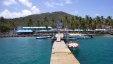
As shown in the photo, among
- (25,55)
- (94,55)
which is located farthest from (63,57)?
(25,55)

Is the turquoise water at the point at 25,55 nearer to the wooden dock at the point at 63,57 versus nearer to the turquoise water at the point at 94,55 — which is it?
the wooden dock at the point at 63,57

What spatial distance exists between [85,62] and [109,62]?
6.50 metres

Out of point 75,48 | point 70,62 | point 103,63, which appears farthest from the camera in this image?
point 75,48

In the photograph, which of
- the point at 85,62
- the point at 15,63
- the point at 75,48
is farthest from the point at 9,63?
the point at 75,48

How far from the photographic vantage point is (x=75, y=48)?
318 feet

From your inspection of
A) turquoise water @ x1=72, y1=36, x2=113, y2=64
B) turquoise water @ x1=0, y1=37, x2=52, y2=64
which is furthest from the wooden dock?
turquoise water @ x1=72, y1=36, x2=113, y2=64

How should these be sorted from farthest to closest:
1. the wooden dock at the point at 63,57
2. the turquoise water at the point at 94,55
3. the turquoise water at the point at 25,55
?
the turquoise water at the point at 25,55
the turquoise water at the point at 94,55
the wooden dock at the point at 63,57

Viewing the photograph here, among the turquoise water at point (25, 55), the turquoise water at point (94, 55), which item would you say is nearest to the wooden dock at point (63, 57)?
the turquoise water at point (25, 55)

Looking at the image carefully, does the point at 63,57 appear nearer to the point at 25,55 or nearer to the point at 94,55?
the point at 94,55

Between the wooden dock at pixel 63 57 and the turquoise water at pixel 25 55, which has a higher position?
the wooden dock at pixel 63 57

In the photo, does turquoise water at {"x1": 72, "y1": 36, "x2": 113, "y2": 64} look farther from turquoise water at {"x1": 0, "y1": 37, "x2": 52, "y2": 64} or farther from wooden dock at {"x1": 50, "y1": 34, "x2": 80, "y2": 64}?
turquoise water at {"x1": 0, "y1": 37, "x2": 52, "y2": 64}

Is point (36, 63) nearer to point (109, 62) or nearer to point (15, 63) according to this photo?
point (15, 63)

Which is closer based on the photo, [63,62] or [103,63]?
[63,62]

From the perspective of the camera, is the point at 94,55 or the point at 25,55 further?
the point at 25,55
